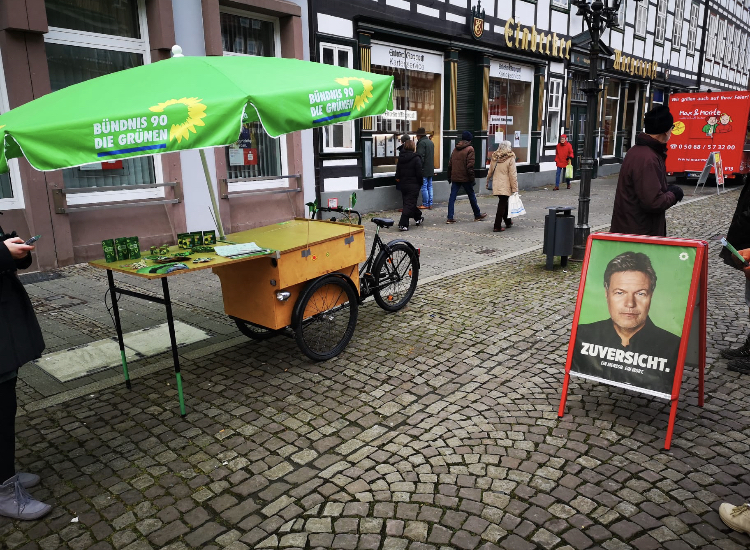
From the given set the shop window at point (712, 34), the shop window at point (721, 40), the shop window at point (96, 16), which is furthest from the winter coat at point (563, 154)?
the shop window at point (721, 40)

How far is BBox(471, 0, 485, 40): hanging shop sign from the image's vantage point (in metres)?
15.3

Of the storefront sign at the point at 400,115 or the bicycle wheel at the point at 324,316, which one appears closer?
the bicycle wheel at the point at 324,316

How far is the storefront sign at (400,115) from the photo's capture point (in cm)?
1405

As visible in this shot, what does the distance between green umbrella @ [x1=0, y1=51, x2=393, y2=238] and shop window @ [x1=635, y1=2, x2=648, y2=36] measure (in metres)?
23.5

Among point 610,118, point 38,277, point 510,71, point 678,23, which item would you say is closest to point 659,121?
point 38,277

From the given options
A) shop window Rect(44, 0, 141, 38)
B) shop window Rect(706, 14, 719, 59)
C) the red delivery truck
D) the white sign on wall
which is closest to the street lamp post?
shop window Rect(44, 0, 141, 38)

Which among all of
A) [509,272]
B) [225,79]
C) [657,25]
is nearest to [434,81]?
[509,272]

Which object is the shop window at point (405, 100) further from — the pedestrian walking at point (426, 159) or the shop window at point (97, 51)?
the shop window at point (97, 51)

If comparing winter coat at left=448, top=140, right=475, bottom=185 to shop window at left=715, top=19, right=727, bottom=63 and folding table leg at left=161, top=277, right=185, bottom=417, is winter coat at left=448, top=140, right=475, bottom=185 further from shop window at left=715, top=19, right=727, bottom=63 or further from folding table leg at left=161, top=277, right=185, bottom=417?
shop window at left=715, top=19, right=727, bottom=63

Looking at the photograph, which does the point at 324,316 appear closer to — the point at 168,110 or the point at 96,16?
the point at 168,110

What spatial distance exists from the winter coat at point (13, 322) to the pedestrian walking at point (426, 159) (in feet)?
32.4

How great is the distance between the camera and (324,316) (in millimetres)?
5090

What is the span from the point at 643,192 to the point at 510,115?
14224mm

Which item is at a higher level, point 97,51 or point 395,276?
point 97,51
